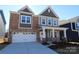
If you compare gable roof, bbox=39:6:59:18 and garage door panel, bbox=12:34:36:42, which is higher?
gable roof, bbox=39:6:59:18

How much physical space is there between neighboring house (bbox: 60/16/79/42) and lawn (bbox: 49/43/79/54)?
675 mm

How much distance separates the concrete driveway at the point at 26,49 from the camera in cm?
1112

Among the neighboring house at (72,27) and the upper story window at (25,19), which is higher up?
the upper story window at (25,19)

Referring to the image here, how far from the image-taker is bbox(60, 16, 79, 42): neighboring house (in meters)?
12.8

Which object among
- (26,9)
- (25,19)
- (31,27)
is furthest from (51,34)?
(26,9)

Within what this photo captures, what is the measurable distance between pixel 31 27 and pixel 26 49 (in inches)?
82.3

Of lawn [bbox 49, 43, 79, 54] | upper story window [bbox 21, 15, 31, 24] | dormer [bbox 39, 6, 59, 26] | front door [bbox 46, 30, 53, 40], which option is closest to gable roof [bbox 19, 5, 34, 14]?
upper story window [bbox 21, 15, 31, 24]

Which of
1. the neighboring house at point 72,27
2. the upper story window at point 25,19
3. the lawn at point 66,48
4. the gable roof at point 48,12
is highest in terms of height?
the gable roof at point 48,12

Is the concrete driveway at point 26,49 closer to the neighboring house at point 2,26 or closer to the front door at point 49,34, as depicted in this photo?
the neighboring house at point 2,26

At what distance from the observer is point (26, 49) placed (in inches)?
454

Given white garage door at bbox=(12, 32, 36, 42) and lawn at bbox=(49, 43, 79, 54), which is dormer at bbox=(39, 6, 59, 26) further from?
lawn at bbox=(49, 43, 79, 54)

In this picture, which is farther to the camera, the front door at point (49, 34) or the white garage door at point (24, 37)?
the front door at point (49, 34)

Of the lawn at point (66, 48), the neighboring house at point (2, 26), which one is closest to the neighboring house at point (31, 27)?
the neighboring house at point (2, 26)

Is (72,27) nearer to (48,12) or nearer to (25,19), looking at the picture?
(48,12)
